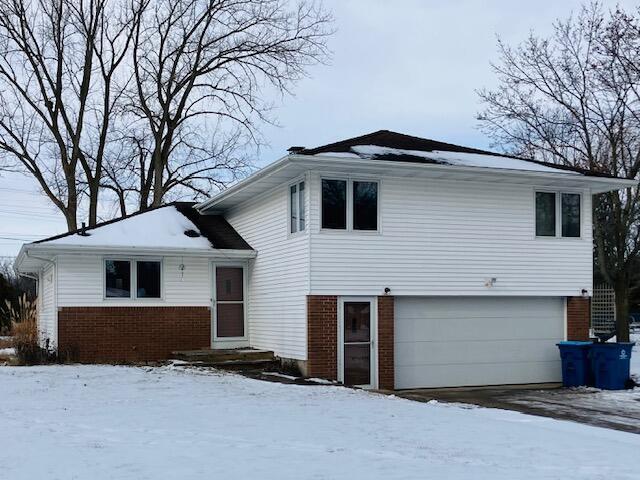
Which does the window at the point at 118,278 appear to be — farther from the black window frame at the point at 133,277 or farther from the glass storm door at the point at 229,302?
the glass storm door at the point at 229,302

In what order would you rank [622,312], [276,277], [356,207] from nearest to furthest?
[356,207], [276,277], [622,312]

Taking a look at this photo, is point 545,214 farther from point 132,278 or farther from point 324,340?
point 132,278

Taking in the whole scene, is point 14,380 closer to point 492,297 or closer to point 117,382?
point 117,382

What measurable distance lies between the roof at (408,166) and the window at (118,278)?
2918mm

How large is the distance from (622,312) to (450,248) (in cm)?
1039

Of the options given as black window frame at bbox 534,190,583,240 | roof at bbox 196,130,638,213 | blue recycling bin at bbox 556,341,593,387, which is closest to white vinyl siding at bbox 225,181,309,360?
roof at bbox 196,130,638,213

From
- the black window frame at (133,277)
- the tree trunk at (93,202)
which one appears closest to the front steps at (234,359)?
the black window frame at (133,277)

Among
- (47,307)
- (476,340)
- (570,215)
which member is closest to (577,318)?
(570,215)

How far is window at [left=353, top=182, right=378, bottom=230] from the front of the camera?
15578 mm

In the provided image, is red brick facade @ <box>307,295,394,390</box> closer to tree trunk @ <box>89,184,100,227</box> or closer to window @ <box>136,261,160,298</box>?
window @ <box>136,261,160,298</box>

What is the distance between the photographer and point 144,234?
18.4 meters

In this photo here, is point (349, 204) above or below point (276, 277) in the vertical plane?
above

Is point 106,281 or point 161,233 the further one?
point 161,233

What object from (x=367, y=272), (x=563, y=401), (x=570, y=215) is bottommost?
(x=563, y=401)
